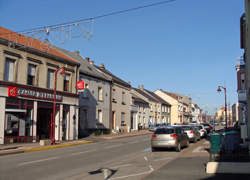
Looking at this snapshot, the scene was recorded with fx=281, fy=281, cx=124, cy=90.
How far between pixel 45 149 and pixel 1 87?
5.69 m

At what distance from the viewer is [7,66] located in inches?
854

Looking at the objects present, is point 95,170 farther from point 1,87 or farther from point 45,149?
point 1,87

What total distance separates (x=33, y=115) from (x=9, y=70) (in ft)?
13.8

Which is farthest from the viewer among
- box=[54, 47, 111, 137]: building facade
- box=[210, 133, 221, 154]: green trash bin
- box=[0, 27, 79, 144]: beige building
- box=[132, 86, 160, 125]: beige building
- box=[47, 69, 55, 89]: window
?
box=[132, 86, 160, 125]: beige building

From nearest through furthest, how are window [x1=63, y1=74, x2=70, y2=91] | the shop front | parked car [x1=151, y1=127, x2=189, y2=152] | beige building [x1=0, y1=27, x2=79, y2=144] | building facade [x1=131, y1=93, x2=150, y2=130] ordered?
1. parked car [x1=151, y1=127, x2=189, y2=152]
2. the shop front
3. beige building [x1=0, y1=27, x2=79, y2=144]
4. window [x1=63, y1=74, x2=70, y2=91]
5. building facade [x1=131, y1=93, x2=150, y2=130]

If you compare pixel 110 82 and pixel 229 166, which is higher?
pixel 110 82

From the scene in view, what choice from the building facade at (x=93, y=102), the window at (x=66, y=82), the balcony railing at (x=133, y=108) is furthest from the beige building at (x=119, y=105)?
the window at (x=66, y=82)

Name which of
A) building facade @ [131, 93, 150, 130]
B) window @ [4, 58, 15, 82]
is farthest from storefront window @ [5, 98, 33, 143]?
building facade @ [131, 93, 150, 130]

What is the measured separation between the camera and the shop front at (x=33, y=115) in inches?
830

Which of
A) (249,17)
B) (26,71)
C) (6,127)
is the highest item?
(249,17)

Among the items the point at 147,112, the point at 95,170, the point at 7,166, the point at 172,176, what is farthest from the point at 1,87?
the point at 147,112

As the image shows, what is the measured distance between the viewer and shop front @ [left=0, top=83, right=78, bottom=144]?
2109cm

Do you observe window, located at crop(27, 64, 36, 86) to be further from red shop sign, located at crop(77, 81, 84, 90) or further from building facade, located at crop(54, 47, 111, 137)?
building facade, located at crop(54, 47, 111, 137)

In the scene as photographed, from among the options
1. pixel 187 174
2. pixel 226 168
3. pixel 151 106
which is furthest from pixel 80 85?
pixel 151 106
